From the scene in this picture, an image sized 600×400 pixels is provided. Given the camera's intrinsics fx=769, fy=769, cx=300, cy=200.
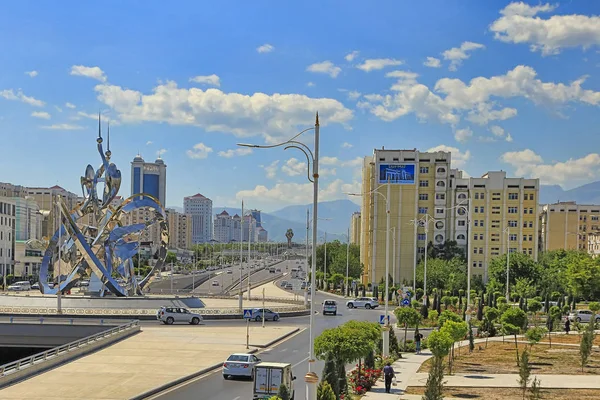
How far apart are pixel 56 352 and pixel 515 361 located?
67.5 feet

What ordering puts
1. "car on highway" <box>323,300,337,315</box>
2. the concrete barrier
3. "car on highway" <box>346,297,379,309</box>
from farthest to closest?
"car on highway" <box>346,297,379,309</box>, "car on highway" <box>323,300,337,315</box>, the concrete barrier

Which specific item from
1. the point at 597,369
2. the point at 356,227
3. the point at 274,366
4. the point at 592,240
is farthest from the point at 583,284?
the point at 356,227

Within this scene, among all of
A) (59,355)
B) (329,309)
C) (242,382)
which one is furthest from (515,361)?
(329,309)

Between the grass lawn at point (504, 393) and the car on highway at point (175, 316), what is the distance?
26.2m

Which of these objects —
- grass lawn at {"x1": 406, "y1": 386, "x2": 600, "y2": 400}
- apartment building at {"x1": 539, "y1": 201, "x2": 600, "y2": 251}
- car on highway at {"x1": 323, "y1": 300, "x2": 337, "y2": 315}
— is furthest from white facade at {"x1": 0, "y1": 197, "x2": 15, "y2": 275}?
apartment building at {"x1": 539, "y1": 201, "x2": 600, "y2": 251}

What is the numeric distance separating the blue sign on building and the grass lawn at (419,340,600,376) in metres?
66.3

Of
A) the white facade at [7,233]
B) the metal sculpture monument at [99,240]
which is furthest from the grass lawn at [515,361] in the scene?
the white facade at [7,233]

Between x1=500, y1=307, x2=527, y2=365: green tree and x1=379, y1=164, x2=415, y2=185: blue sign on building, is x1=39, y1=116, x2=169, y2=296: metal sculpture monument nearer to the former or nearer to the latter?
x1=500, y1=307, x2=527, y2=365: green tree

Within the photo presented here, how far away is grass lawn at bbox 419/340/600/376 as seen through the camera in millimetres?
32344

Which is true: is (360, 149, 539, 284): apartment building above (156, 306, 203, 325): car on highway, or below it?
above

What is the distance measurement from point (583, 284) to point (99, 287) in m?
42.4

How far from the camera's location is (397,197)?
110 meters

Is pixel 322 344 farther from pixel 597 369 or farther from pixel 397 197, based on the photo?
pixel 397 197

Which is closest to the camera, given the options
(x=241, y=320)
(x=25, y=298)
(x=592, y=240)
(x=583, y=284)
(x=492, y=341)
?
(x=492, y=341)
